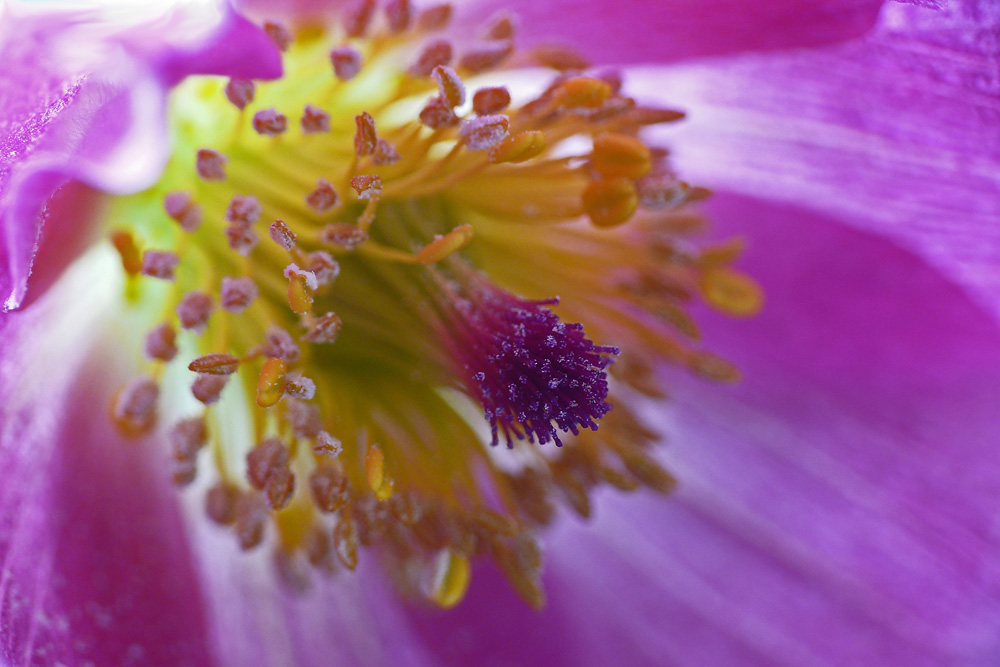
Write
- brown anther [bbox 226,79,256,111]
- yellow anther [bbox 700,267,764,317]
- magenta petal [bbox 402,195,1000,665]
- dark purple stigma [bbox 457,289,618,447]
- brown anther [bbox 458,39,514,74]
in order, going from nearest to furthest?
dark purple stigma [bbox 457,289,618,447] → brown anther [bbox 226,79,256,111] → brown anther [bbox 458,39,514,74] → yellow anther [bbox 700,267,764,317] → magenta petal [bbox 402,195,1000,665]

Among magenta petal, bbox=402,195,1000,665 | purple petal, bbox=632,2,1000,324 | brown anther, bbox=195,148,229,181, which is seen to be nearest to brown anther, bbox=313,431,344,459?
brown anther, bbox=195,148,229,181

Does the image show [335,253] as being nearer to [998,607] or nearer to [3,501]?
[3,501]

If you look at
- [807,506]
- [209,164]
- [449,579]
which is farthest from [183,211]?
[807,506]

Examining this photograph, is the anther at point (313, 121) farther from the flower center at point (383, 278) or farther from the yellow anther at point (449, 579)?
the yellow anther at point (449, 579)

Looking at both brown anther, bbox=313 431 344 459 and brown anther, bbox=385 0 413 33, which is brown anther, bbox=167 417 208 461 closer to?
brown anther, bbox=313 431 344 459

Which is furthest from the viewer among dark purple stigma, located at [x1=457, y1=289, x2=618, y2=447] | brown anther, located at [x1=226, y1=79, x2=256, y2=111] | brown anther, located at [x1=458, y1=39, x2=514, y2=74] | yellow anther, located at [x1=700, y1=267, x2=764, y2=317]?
yellow anther, located at [x1=700, y1=267, x2=764, y2=317]

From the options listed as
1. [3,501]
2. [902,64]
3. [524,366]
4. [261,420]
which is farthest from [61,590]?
[902,64]

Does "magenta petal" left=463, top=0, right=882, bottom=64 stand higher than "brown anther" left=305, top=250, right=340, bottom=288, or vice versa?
"magenta petal" left=463, top=0, right=882, bottom=64

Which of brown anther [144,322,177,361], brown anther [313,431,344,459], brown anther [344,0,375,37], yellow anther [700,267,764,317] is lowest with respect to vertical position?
yellow anther [700,267,764,317]

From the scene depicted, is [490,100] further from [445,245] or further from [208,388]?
[208,388]
